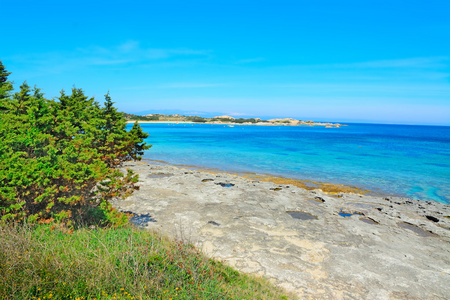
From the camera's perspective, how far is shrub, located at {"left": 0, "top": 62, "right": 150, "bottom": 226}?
253 inches

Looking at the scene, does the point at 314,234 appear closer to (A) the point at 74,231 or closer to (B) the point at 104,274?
(B) the point at 104,274

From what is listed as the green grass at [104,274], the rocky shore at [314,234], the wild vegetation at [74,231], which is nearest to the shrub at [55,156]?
the wild vegetation at [74,231]

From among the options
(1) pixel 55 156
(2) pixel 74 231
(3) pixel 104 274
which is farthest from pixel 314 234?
(1) pixel 55 156

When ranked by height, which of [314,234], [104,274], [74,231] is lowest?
[314,234]

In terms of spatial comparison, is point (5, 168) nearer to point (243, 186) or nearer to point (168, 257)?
point (168, 257)

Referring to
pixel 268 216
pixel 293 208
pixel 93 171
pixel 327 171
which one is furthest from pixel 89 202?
pixel 327 171

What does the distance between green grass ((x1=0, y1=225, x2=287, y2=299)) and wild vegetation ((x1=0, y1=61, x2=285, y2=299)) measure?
0.02 metres

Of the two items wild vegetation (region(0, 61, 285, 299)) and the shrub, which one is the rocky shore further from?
Answer: the shrub

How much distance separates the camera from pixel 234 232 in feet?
35.5

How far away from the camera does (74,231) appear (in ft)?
24.2

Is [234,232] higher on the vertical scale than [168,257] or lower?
lower

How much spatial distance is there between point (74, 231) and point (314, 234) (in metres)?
9.36

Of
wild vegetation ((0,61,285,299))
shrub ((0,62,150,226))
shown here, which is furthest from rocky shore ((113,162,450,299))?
shrub ((0,62,150,226))

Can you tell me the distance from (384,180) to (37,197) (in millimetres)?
29269
